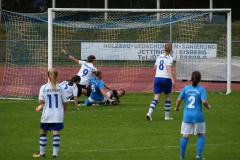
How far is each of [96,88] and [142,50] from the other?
30.6 ft

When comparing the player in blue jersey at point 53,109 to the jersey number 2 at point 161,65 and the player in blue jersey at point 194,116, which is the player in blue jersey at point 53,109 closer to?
the player in blue jersey at point 194,116

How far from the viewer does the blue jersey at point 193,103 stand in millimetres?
10523

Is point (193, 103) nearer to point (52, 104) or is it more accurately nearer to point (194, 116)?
point (194, 116)

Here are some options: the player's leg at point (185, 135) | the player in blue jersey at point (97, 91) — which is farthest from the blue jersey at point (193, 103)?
the player in blue jersey at point (97, 91)

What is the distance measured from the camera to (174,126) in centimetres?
1470

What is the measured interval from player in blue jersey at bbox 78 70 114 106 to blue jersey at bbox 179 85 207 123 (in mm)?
7749

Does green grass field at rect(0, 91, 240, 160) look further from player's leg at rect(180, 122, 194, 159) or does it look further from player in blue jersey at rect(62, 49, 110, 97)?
player in blue jersey at rect(62, 49, 110, 97)

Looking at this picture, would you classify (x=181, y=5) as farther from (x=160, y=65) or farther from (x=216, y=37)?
(x=160, y=65)

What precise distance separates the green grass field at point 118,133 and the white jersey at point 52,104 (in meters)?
0.77

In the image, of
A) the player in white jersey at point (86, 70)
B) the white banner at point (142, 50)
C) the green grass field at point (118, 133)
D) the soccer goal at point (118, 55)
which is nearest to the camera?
the green grass field at point (118, 133)

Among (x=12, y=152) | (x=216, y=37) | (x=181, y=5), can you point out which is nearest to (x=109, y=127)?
(x=12, y=152)

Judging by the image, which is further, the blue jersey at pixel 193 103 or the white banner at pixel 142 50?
the white banner at pixel 142 50

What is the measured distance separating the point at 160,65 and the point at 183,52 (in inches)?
451

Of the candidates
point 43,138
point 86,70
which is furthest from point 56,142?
point 86,70
